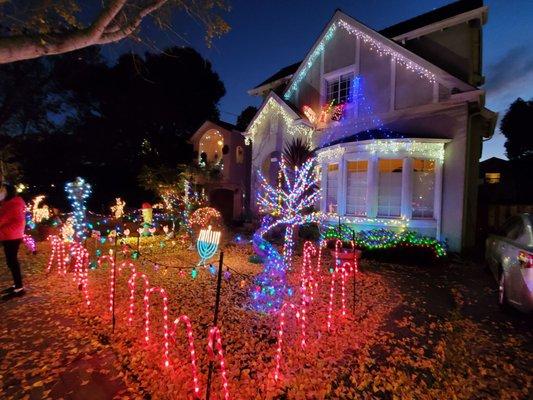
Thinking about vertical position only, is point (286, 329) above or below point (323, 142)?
below

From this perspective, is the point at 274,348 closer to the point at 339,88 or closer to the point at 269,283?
the point at 269,283

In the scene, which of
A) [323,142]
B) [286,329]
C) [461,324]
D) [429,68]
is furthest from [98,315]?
[429,68]

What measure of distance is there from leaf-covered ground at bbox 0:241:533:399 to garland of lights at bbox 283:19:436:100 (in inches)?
314

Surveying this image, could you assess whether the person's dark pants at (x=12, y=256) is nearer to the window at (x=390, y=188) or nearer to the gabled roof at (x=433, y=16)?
the window at (x=390, y=188)

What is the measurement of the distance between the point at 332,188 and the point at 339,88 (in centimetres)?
447

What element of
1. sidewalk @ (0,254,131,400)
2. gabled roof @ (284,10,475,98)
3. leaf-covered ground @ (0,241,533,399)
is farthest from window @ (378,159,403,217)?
sidewalk @ (0,254,131,400)

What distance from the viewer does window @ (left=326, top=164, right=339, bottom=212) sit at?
12.9 m

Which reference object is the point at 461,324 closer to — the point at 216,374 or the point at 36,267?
the point at 216,374

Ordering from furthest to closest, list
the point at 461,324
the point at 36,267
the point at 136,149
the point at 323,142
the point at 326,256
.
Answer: the point at 136,149 < the point at 323,142 < the point at 326,256 < the point at 36,267 < the point at 461,324

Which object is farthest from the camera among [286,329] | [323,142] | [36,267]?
[323,142]

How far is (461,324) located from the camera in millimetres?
5488

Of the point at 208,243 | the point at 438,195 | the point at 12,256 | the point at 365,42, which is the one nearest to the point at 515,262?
the point at 438,195

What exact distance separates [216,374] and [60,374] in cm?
188

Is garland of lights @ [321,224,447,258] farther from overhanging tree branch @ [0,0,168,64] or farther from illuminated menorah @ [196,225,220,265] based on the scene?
overhanging tree branch @ [0,0,168,64]
